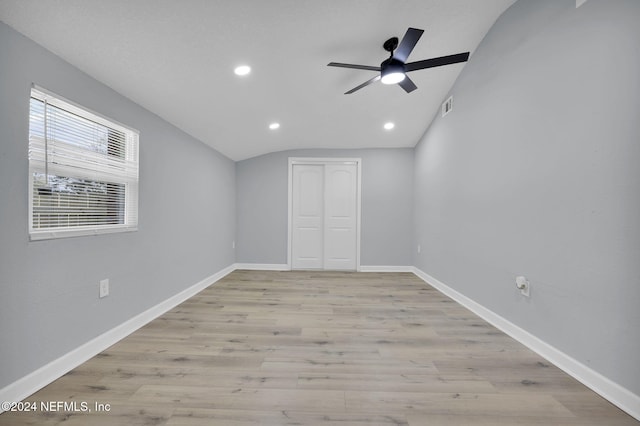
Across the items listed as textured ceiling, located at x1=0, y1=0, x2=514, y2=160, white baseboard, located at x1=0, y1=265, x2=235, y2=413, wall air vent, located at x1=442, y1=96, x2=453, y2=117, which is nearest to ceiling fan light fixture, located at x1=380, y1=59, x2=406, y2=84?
textured ceiling, located at x1=0, y1=0, x2=514, y2=160

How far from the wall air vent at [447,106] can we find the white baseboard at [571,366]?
2.41 m

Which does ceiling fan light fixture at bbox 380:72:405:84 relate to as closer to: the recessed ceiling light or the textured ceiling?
the textured ceiling

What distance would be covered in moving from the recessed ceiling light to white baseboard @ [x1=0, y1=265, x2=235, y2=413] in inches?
94.7

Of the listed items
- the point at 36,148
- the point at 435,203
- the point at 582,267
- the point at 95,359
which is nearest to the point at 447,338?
the point at 582,267

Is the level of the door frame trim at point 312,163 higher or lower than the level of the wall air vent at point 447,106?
lower

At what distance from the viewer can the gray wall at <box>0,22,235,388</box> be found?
1.40 m

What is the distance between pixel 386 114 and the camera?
374 cm

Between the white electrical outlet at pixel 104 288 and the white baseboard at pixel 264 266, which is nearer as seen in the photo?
the white electrical outlet at pixel 104 288

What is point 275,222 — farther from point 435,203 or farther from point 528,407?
point 528,407

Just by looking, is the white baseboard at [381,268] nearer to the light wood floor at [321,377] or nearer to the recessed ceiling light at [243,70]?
the light wood floor at [321,377]

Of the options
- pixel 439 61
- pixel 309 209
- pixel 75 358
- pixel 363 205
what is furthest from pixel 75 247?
pixel 363 205

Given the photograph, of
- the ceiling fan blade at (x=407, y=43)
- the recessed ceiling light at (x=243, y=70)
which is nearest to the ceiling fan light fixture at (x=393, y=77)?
the ceiling fan blade at (x=407, y=43)

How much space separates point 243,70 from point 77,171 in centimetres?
154

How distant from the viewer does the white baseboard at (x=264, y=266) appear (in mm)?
4949
